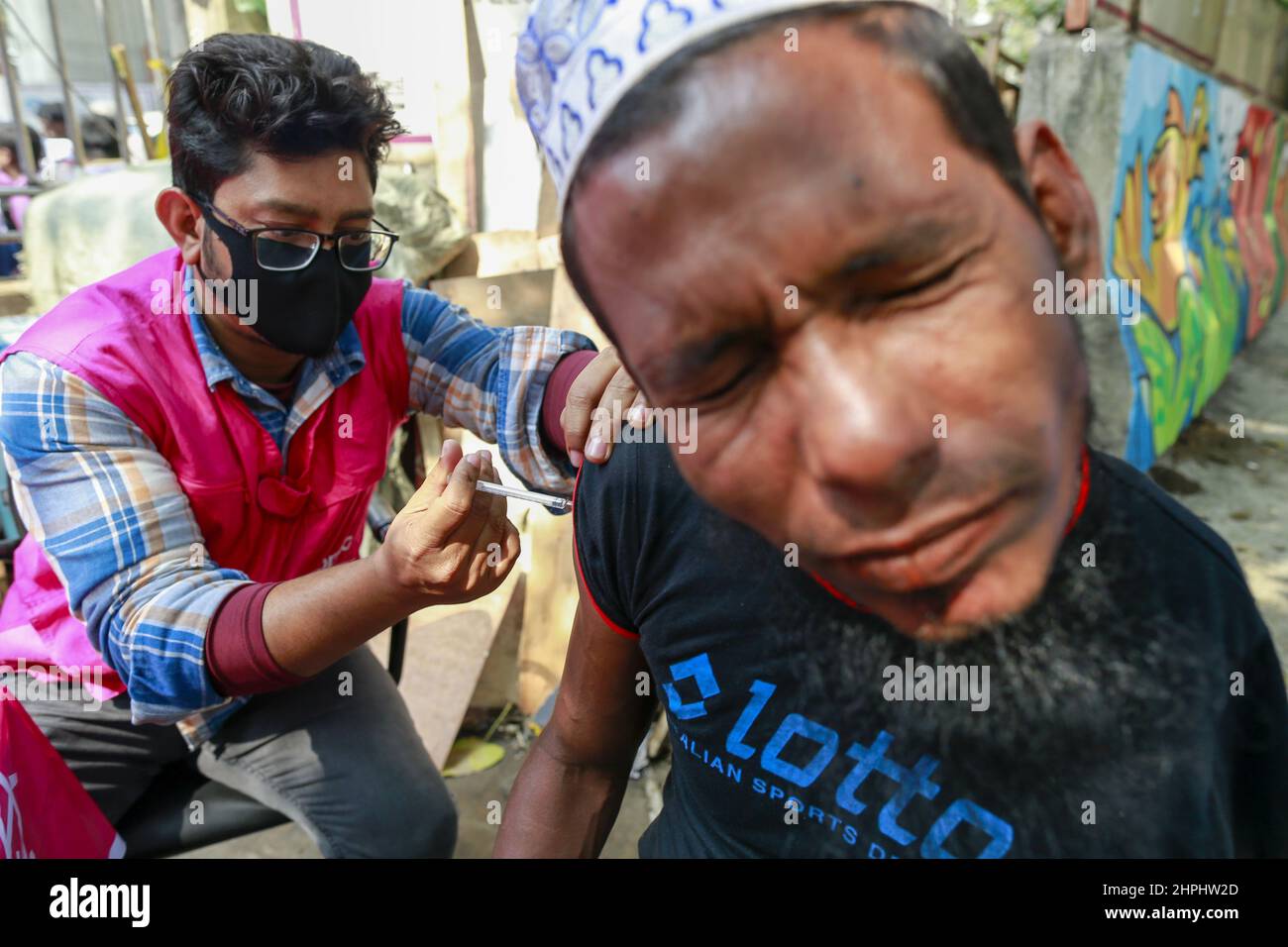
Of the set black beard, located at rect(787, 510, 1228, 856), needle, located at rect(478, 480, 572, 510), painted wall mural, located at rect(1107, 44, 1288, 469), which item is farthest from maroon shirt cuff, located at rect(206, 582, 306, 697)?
painted wall mural, located at rect(1107, 44, 1288, 469)

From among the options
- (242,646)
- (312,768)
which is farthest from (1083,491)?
(312,768)

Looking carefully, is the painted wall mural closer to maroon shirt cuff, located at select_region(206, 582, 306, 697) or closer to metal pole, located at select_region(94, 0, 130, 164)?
maroon shirt cuff, located at select_region(206, 582, 306, 697)

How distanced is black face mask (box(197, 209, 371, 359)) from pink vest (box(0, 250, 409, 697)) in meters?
0.15

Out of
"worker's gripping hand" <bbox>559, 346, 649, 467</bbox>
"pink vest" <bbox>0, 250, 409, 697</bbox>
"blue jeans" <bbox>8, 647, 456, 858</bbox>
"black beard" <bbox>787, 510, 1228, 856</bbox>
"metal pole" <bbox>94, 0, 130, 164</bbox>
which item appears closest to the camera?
"black beard" <bbox>787, 510, 1228, 856</bbox>

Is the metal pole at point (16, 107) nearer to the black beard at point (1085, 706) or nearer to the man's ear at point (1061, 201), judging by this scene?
the man's ear at point (1061, 201)

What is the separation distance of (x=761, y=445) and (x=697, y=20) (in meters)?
0.38

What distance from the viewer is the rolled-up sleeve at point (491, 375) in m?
2.09

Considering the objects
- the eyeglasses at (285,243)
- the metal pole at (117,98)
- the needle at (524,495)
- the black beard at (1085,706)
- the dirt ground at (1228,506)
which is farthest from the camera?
the metal pole at (117,98)

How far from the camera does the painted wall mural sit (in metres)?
4.67

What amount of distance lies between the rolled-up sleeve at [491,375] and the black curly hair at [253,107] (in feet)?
1.51

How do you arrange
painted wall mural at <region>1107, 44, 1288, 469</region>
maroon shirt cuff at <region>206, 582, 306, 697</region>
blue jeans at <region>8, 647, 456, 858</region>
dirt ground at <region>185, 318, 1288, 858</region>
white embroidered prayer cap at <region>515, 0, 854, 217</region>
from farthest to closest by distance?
painted wall mural at <region>1107, 44, 1288, 469</region> → dirt ground at <region>185, 318, 1288, 858</region> → blue jeans at <region>8, 647, 456, 858</region> → maroon shirt cuff at <region>206, 582, 306, 697</region> → white embroidered prayer cap at <region>515, 0, 854, 217</region>

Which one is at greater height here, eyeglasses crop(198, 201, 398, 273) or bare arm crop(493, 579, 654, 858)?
eyeglasses crop(198, 201, 398, 273)

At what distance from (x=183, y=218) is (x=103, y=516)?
0.73m

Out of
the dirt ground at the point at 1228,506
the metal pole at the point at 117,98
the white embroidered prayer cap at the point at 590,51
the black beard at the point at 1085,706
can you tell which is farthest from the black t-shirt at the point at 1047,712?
the metal pole at the point at 117,98
